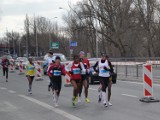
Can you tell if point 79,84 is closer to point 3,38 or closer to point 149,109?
point 149,109

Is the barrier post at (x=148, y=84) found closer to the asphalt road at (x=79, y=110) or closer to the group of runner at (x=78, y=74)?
the asphalt road at (x=79, y=110)

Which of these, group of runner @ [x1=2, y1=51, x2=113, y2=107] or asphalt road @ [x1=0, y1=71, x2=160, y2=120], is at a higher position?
group of runner @ [x1=2, y1=51, x2=113, y2=107]

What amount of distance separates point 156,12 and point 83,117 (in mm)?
44817

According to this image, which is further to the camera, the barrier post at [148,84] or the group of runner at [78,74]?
the barrier post at [148,84]

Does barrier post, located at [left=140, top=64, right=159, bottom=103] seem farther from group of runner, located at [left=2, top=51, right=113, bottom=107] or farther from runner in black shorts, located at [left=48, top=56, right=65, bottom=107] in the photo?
runner in black shorts, located at [left=48, top=56, right=65, bottom=107]

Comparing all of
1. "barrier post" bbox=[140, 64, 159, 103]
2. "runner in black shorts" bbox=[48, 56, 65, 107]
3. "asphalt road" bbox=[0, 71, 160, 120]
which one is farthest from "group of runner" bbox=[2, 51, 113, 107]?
"barrier post" bbox=[140, 64, 159, 103]

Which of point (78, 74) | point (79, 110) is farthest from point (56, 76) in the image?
point (79, 110)

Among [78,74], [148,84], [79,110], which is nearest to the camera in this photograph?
[79,110]

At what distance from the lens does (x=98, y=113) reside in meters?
10.9

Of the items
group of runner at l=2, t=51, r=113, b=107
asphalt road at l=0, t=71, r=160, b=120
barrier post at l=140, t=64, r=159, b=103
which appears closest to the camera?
asphalt road at l=0, t=71, r=160, b=120

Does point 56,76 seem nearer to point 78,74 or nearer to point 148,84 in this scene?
point 78,74

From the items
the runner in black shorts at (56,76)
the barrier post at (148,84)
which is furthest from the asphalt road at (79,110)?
the runner in black shorts at (56,76)

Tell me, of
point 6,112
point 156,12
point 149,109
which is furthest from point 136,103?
point 156,12

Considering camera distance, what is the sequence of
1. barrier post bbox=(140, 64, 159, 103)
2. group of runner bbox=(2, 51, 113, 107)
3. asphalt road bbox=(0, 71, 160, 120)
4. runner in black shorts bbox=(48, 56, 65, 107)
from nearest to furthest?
1. asphalt road bbox=(0, 71, 160, 120)
2. group of runner bbox=(2, 51, 113, 107)
3. runner in black shorts bbox=(48, 56, 65, 107)
4. barrier post bbox=(140, 64, 159, 103)
